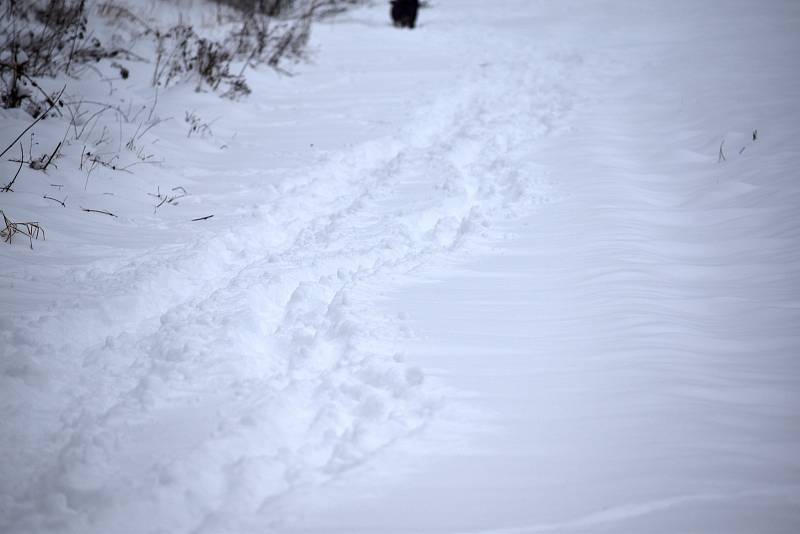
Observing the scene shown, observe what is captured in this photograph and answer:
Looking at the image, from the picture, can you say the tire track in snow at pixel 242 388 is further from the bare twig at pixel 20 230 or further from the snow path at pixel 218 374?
the bare twig at pixel 20 230

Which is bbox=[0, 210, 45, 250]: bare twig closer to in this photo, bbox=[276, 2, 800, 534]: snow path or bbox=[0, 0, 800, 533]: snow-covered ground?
bbox=[0, 0, 800, 533]: snow-covered ground

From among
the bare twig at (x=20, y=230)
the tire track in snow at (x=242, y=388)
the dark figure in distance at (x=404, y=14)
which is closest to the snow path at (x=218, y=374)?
the tire track in snow at (x=242, y=388)

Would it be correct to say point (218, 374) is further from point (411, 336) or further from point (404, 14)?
point (404, 14)

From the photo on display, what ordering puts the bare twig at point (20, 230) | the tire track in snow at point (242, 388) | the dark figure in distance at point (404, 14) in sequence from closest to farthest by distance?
1. the tire track in snow at point (242, 388)
2. the bare twig at point (20, 230)
3. the dark figure in distance at point (404, 14)

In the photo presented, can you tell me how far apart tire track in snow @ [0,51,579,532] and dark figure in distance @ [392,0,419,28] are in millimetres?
10471

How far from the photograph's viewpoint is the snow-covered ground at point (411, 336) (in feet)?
4.75

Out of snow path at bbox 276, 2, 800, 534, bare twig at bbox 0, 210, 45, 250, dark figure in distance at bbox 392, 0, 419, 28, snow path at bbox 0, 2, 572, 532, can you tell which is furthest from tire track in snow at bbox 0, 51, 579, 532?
dark figure in distance at bbox 392, 0, 419, 28

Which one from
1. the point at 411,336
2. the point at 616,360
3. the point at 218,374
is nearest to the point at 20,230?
the point at 218,374

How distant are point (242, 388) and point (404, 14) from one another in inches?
485

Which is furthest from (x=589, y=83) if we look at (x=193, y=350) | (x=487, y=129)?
(x=193, y=350)

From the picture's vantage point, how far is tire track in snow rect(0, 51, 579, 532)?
142 cm

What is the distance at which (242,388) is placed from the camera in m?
1.82

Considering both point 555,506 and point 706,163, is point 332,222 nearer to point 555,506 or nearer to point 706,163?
point 555,506

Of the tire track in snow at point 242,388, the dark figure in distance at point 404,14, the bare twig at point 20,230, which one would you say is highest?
the dark figure in distance at point 404,14
